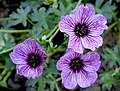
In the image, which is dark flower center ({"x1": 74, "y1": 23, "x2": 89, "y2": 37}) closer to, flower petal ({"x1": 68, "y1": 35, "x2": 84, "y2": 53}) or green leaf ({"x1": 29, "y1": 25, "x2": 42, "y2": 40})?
flower petal ({"x1": 68, "y1": 35, "x2": 84, "y2": 53})

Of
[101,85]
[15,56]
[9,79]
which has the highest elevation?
[15,56]

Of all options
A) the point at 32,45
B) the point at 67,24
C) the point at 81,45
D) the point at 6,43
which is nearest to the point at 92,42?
the point at 81,45

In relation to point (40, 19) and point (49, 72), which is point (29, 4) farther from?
point (49, 72)

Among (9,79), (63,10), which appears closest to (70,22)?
(63,10)

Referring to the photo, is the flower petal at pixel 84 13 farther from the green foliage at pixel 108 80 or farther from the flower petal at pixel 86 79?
the green foliage at pixel 108 80

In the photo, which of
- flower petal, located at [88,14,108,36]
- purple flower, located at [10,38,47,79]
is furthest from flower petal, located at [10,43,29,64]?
flower petal, located at [88,14,108,36]

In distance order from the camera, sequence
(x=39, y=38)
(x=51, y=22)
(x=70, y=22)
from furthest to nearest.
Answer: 1. (x=51, y=22)
2. (x=39, y=38)
3. (x=70, y=22)

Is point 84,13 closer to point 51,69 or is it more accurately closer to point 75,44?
point 75,44
